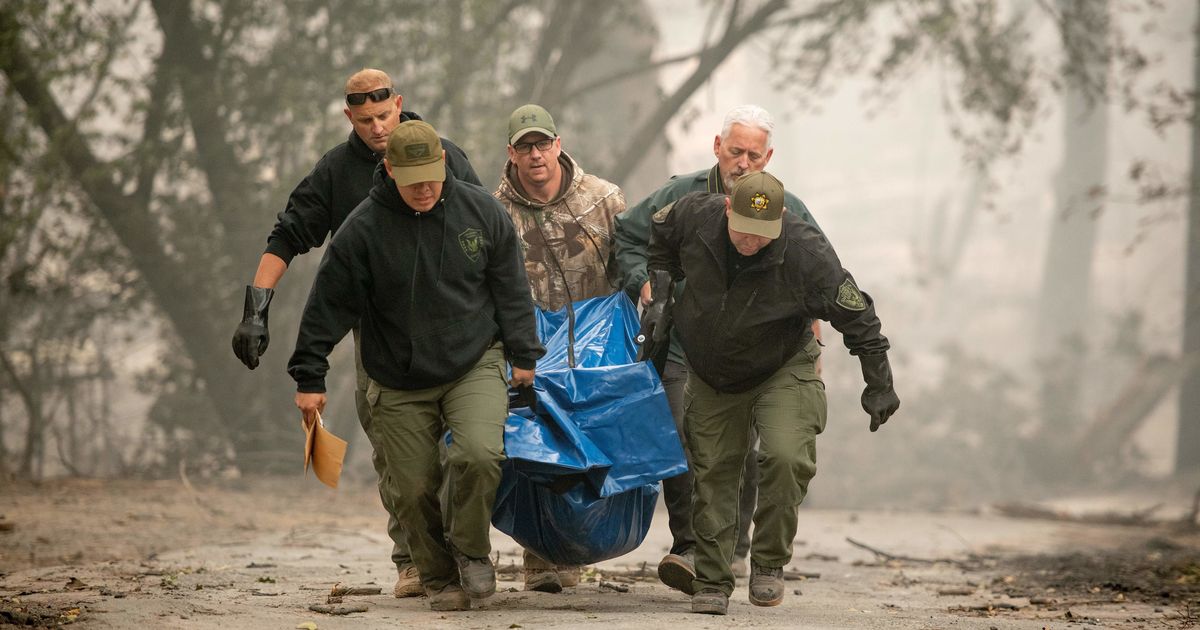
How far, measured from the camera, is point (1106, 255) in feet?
128

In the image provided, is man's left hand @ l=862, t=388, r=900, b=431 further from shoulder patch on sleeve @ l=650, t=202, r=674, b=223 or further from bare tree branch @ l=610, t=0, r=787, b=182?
bare tree branch @ l=610, t=0, r=787, b=182

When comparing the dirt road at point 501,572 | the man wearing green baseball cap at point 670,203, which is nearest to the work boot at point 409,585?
the dirt road at point 501,572

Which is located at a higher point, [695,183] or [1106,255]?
[1106,255]

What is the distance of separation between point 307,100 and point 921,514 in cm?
704

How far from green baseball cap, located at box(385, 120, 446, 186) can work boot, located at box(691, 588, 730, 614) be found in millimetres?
2024

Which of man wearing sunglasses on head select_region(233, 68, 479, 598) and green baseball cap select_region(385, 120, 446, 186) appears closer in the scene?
green baseball cap select_region(385, 120, 446, 186)

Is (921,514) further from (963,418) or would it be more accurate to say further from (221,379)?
(963,418)

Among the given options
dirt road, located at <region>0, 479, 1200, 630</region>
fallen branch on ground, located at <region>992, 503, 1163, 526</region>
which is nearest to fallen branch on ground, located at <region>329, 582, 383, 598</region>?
dirt road, located at <region>0, 479, 1200, 630</region>

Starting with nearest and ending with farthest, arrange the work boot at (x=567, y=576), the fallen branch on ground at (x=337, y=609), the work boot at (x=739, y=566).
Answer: the fallen branch on ground at (x=337, y=609)
the work boot at (x=567, y=576)
the work boot at (x=739, y=566)

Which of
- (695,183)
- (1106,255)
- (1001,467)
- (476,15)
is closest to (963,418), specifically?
(1001,467)

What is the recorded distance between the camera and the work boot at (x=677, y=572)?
5430mm

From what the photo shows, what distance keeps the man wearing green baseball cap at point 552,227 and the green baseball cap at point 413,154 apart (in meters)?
0.99

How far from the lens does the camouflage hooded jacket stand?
19.3 feet

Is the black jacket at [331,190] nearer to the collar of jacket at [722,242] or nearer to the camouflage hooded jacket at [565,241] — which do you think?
the camouflage hooded jacket at [565,241]
